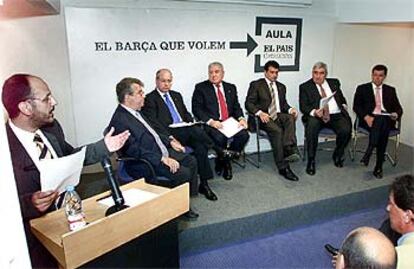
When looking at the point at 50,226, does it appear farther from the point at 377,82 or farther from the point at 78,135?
the point at 377,82

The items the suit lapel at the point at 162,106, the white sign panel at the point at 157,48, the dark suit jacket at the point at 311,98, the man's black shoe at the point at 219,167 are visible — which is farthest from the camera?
the dark suit jacket at the point at 311,98

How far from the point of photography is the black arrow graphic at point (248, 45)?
4500 millimetres

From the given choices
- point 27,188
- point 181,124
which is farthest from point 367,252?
point 181,124

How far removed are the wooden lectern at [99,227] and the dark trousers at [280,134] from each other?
6.79 feet

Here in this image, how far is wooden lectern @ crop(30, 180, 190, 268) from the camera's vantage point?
1.59 meters

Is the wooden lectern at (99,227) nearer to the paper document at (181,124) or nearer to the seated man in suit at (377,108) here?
the paper document at (181,124)

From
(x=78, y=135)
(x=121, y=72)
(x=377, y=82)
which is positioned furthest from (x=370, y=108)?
(x=78, y=135)

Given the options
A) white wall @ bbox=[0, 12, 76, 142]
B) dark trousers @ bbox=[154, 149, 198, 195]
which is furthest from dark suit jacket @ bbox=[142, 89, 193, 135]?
white wall @ bbox=[0, 12, 76, 142]

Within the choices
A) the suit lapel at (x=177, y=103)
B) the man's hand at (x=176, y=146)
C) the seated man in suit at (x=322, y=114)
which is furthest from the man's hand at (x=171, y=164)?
the seated man in suit at (x=322, y=114)

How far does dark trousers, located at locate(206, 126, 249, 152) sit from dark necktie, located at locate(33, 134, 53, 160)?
2.02m

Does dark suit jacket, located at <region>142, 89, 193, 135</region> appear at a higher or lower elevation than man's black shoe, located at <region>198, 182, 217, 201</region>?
higher

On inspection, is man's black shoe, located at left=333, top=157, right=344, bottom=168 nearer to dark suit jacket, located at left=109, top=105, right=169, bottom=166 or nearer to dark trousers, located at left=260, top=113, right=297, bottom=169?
dark trousers, located at left=260, top=113, right=297, bottom=169

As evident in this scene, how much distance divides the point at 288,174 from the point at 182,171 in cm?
142

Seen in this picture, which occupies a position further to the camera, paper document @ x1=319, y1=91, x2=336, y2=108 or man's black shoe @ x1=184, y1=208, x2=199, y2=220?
paper document @ x1=319, y1=91, x2=336, y2=108
